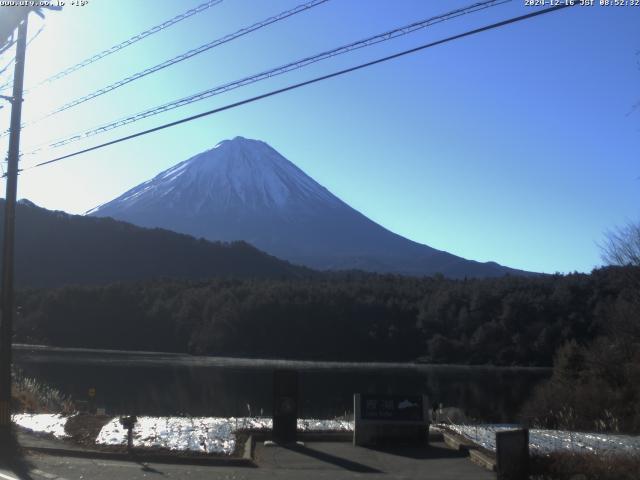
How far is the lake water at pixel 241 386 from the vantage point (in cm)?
3169

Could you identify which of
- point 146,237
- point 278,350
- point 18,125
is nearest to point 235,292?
point 278,350

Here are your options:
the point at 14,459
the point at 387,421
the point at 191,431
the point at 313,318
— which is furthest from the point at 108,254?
the point at 14,459

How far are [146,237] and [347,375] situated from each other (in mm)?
76792

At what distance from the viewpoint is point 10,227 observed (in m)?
16.2

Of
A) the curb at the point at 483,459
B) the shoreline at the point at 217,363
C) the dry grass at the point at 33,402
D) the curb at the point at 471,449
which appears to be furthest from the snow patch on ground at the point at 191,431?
the shoreline at the point at 217,363

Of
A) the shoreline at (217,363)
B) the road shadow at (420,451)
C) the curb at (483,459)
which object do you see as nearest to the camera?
the curb at (483,459)

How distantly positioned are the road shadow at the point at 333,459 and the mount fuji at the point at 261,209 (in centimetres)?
14962

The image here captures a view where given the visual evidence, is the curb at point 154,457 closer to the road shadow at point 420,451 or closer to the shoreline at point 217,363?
the road shadow at point 420,451

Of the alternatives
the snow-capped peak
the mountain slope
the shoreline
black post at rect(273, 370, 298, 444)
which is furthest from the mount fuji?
black post at rect(273, 370, 298, 444)

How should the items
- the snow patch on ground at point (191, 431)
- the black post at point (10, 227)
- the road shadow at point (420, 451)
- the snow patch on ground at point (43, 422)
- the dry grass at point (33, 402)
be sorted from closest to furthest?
the road shadow at point (420, 451) → the snow patch on ground at point (191, 431) → the snow patch on ground at point (43, 422) → the black post at point (10, 227) → the dry grass at point (33, 402)

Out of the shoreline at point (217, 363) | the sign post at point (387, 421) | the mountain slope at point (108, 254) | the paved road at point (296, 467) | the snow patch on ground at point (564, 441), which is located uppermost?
the mountain slope at point (108, 254)

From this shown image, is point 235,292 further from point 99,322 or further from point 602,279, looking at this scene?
point 602,279

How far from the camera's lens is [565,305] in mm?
65125

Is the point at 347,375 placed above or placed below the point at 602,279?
below
